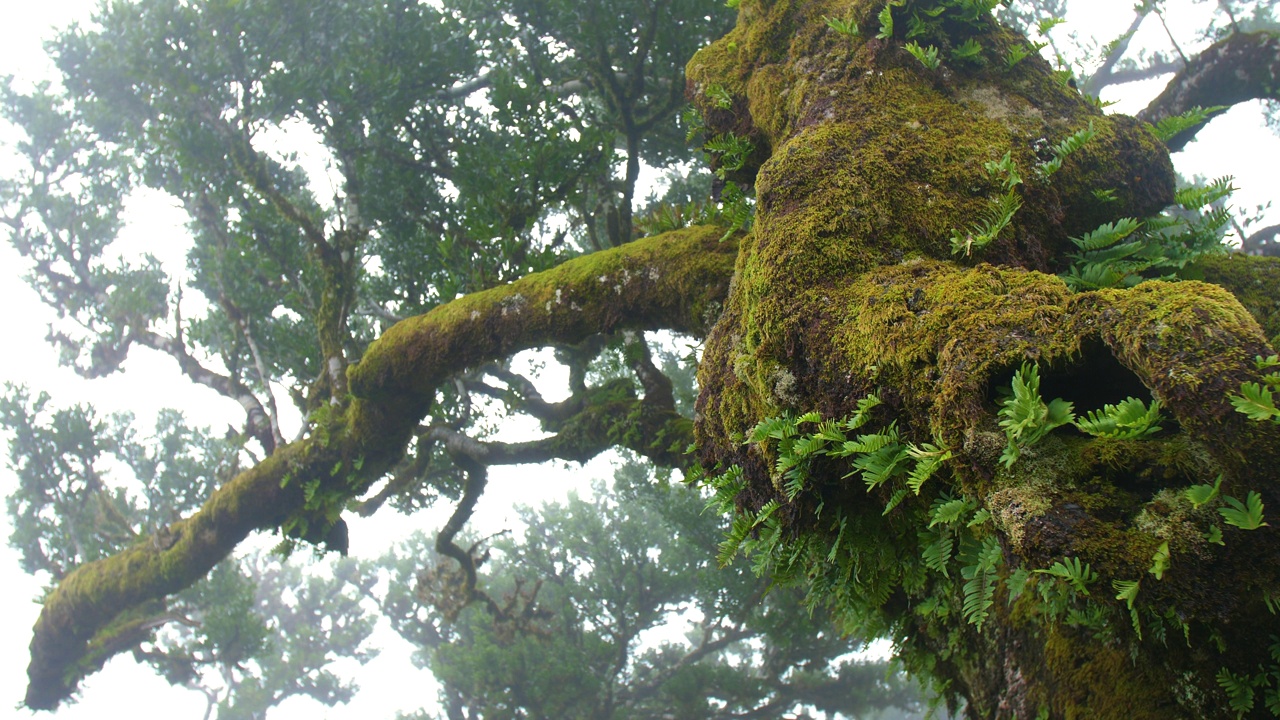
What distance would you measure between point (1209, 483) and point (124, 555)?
12.3 metres

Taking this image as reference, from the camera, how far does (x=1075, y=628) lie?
109 inches

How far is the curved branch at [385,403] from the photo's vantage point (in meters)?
5.61

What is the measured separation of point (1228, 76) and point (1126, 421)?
247 inches

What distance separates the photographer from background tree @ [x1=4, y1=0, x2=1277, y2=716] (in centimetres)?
201

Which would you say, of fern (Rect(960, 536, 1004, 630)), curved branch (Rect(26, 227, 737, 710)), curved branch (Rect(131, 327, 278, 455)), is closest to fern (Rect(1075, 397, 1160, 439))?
fern (Rect(960, 536, 1004, 630))

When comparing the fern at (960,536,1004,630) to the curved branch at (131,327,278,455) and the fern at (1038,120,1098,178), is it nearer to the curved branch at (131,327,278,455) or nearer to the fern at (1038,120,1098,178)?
the fern at (1038,120,1098,178)

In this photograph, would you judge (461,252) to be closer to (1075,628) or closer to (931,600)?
(931,600)

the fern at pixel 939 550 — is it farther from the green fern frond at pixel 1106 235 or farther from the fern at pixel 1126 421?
the green fern frond at pixel 1106 235

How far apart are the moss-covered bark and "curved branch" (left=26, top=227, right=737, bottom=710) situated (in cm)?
118

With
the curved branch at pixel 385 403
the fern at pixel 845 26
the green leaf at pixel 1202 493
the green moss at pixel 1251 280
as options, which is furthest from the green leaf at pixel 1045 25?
the green leaf at pixel 1202 493

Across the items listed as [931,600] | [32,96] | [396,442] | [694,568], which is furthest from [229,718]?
[931,600]

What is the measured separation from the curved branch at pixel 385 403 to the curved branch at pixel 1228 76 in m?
4.47

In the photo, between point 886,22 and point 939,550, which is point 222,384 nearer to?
point 886,22

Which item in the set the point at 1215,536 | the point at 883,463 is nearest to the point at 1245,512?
the point at 1215,536
